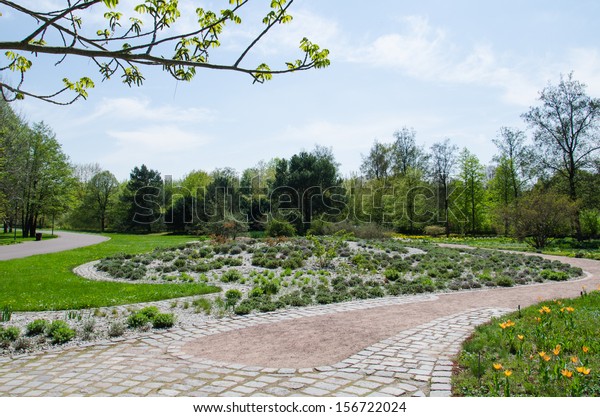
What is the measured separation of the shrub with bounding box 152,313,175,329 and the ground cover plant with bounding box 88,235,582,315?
99cm

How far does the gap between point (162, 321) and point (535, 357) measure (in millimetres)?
4981

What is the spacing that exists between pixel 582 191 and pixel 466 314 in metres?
28.2

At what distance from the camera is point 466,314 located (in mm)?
7043

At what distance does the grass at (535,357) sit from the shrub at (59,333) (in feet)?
16.1

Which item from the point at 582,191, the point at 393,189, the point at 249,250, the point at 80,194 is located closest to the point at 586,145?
the point at 582,191

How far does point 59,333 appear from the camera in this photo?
5707mm

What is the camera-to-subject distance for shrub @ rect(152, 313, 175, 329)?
646 cm

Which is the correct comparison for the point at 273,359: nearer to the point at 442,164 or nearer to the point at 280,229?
the point at 280,229

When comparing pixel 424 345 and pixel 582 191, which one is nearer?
pixel 424 345

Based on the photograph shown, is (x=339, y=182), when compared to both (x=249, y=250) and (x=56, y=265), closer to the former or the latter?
(x=249, y=250)

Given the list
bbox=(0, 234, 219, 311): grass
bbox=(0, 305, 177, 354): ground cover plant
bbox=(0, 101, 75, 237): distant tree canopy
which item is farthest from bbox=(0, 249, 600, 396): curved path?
bbox=(0, 101, 75, 237): distant tree canopy

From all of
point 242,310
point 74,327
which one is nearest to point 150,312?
point 74,327

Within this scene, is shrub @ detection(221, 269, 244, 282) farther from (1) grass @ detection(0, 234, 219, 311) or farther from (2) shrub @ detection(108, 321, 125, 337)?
(2) shrub @ detection(108, 321, 125, 337)

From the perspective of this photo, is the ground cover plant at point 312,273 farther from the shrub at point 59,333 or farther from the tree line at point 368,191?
the tree line at point 368,191
